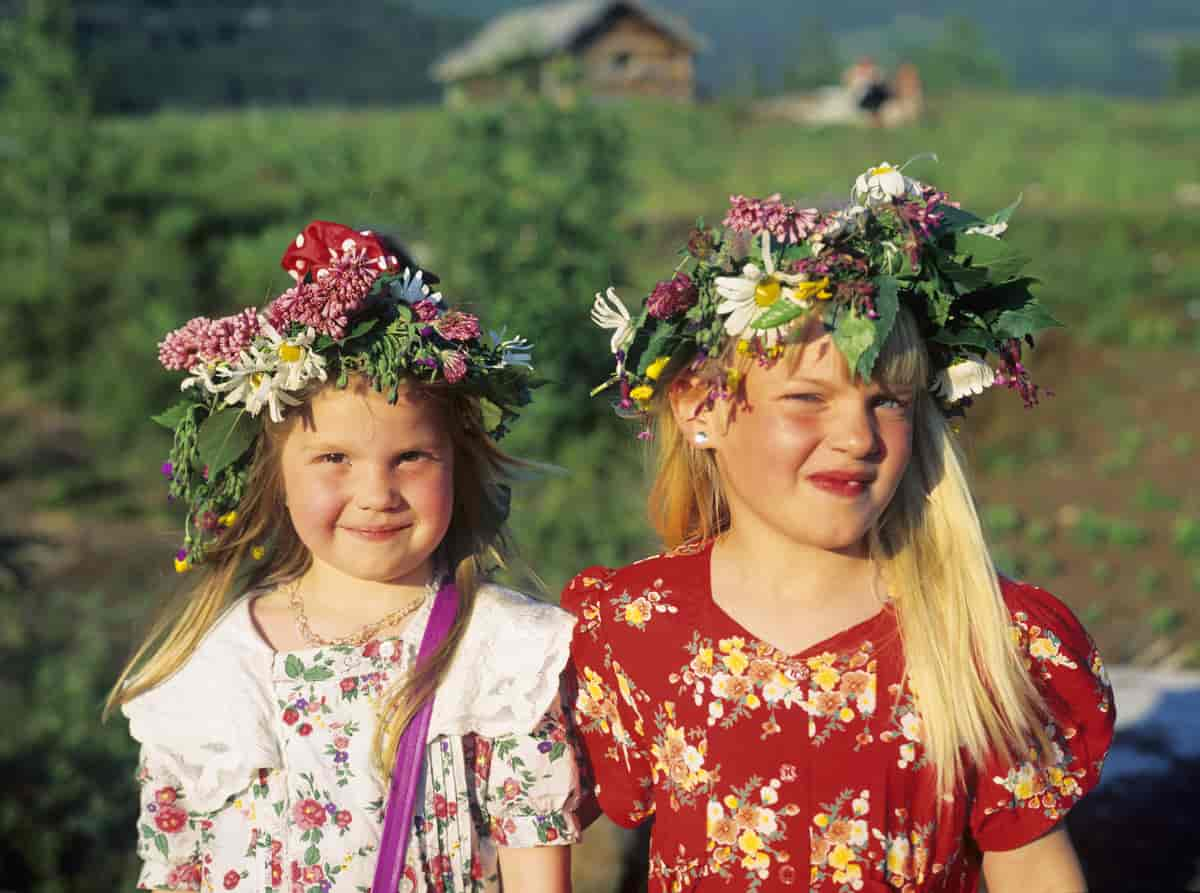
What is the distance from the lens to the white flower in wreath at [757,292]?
2496 mm

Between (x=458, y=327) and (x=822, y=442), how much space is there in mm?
697

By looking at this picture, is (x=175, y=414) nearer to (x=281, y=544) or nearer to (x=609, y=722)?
(x=281, y=544)

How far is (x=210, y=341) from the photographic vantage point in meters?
2.80

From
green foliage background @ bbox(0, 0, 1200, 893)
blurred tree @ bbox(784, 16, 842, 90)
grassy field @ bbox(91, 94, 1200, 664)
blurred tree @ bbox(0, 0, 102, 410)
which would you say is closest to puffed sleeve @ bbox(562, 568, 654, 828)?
grassy field @ bbox(91, 94, 1200, 664)

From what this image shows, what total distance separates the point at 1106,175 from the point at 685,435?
18.2 metres

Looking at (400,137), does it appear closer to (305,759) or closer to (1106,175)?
(1106,175)

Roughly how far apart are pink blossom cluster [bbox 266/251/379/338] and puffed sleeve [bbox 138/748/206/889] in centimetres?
88

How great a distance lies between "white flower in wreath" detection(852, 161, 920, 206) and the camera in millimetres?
2533

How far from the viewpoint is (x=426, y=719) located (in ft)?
9.02

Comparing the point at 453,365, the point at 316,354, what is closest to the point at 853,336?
the point at 453,365

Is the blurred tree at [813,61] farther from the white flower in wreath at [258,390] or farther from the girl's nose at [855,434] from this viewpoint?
the girl's nose at [855,434]

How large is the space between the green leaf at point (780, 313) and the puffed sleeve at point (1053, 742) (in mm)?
629

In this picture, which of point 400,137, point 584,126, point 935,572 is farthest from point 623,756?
point 400,137

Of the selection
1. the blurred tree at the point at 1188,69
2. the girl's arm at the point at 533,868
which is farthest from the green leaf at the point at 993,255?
the blurred tree at the point at 1188,69
